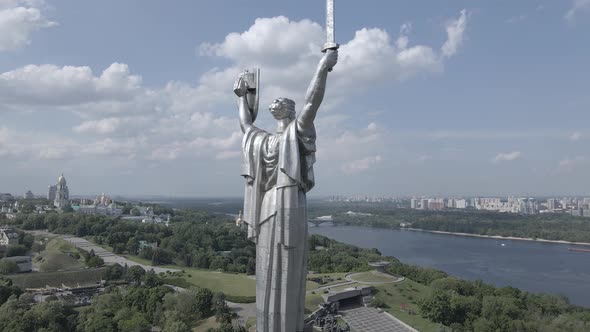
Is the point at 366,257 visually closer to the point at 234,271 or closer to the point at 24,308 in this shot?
the point at 234,271

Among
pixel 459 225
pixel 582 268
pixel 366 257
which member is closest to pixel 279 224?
pixel 366 257

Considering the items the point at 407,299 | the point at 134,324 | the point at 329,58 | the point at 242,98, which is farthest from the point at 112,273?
the point at 329,58

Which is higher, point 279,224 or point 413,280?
point 279,224

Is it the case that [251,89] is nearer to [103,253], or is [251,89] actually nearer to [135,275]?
[135,275]

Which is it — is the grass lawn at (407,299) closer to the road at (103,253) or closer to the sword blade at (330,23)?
the road at (103,253)

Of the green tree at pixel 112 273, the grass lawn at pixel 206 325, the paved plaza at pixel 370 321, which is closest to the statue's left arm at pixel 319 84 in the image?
the grass lawn at pixel 206 325

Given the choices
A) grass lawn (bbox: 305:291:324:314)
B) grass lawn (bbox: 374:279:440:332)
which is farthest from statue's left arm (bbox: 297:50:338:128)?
grass lawn (bbox: 374:279:440:332)
